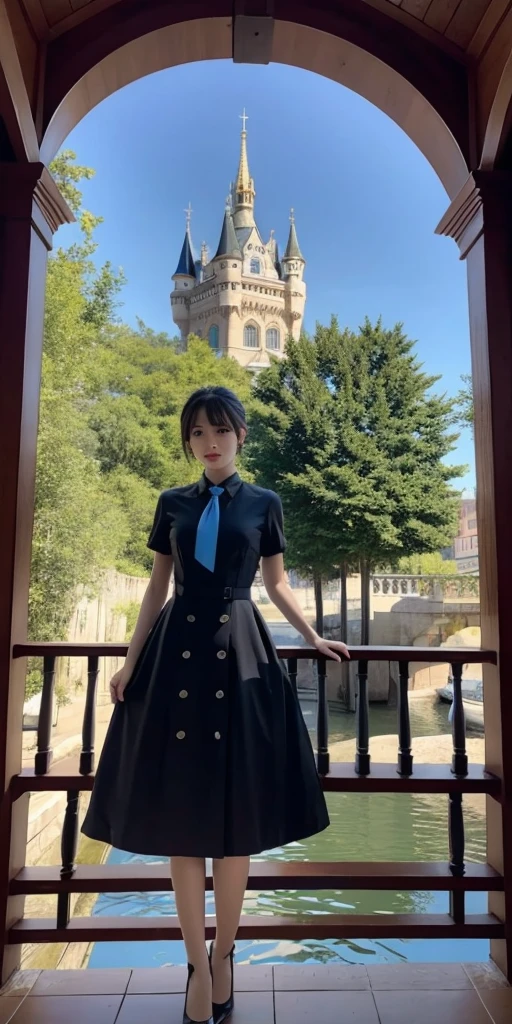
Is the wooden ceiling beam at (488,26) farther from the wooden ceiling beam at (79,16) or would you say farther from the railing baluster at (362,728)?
the railing baluster at (362,728)

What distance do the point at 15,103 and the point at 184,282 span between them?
35.5m

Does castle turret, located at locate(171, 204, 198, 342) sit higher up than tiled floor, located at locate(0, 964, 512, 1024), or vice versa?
castle turret, located at locate(171, 204, 198, 342)

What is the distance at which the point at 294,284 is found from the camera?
3362 cm

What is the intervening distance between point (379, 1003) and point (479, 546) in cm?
112

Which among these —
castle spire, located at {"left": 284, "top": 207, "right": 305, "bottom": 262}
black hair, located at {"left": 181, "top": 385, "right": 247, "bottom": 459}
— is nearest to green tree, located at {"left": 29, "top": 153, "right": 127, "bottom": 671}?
black hair, located at {"left": 181, "top": 385, "right": 247, "bottom": 459}

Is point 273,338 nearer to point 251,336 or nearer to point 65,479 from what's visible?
point 251,336

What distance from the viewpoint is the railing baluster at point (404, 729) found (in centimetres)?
150

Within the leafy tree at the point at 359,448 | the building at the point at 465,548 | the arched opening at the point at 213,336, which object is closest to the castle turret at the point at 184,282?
the arched opening at the point at 213,336

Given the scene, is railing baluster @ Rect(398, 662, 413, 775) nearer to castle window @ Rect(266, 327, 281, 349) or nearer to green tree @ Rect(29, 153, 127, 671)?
green tree @ Rect(29, 153, 127, 671)

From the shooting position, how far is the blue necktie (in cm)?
117

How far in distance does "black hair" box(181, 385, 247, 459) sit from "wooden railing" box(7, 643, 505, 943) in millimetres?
598

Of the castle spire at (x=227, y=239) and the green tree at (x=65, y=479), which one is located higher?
the castle spire at (x=227, y=239)

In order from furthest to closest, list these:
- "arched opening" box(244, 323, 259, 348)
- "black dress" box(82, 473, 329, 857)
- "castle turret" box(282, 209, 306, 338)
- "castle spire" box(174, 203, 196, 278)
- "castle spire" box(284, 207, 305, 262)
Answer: "castle spire" box(284, 207, 305, 262) < "castle spire" box(174, 203, 196, 278) < "castle turret" box(282, 209, 306, 338) < "arched opening" box(244, 323, 259, 348) < "black dress" box(82, 473, 329, 857)

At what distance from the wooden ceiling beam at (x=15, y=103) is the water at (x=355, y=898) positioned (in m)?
4.65
